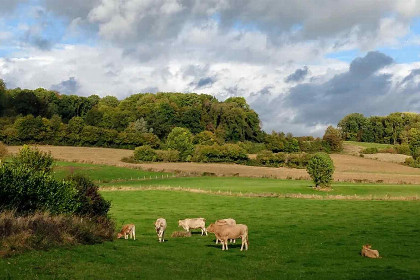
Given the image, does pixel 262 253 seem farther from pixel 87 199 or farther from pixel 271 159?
pixel 271 159

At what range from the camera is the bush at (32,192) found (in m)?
25.9

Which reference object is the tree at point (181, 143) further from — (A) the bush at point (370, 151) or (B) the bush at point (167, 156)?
(A) the bush at point (370, 151)

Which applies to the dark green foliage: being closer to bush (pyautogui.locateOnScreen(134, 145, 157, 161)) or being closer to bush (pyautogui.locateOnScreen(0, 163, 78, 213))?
bush (pyautogui.locateOnScreen(134, 145, 157, 161))

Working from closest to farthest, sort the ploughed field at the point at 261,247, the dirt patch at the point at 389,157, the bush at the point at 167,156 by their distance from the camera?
1. the ploughed field at the point at 261,247
2. the bush at the point at 167,156
3. the dirt patch at the point at 389,157

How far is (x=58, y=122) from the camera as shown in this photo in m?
136

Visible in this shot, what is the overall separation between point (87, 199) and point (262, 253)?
13.0 metres

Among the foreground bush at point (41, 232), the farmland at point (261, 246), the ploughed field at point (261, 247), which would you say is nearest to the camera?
the ploughed field at point (261, 247)

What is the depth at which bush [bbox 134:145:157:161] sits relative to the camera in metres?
128

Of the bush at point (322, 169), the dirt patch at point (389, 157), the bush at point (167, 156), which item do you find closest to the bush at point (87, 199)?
the bush at point (322, 169)

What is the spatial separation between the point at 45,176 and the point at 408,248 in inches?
906

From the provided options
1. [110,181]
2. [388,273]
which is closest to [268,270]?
[388,273]

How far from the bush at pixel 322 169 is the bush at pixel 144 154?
57.4 m

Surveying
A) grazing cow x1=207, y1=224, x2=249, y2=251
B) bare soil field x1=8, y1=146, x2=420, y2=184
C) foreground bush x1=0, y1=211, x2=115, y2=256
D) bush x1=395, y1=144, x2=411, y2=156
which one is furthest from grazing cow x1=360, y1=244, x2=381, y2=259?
bush x1=395, y1=144, x2=411, y2=156

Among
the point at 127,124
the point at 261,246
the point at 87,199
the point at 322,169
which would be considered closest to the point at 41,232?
the point at 87,199
